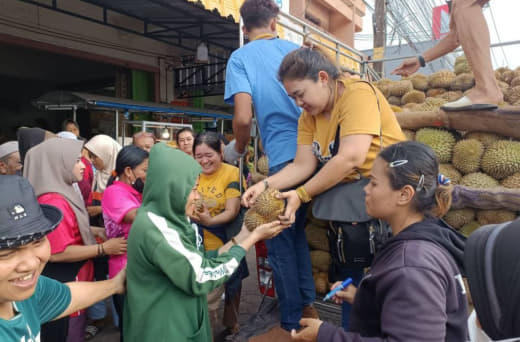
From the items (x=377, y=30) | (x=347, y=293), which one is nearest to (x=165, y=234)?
(x=347, y=293)

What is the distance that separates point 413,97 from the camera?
4117 millimetres

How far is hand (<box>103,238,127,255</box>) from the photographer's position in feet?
8.07

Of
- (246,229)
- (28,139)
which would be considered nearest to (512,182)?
(246,229)

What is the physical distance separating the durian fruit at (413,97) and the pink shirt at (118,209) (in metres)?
3.13

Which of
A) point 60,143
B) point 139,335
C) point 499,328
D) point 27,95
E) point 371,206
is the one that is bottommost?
point 139,335

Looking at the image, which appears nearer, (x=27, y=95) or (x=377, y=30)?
(x=377, y=30)

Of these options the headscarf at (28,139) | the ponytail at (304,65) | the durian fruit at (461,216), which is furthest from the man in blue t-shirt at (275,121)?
the headscarf at (28,139)

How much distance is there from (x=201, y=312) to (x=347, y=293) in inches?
31.0

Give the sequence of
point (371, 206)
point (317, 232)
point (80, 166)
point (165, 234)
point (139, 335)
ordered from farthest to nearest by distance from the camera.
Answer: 1. point (317, 232)
2. point (80, 166)
3. point (139, 335)
4. point (165, 234)
5. point (371, 206)

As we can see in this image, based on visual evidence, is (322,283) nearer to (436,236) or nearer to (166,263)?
(166,263)

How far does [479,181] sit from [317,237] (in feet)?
4.15

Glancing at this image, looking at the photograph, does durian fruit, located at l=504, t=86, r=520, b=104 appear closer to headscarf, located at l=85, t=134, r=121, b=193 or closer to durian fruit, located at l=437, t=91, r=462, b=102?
durian fruit, located at l=437, t=91, r=462, b=102

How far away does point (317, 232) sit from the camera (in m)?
2.99

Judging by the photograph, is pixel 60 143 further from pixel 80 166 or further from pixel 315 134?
pixel 315 134
